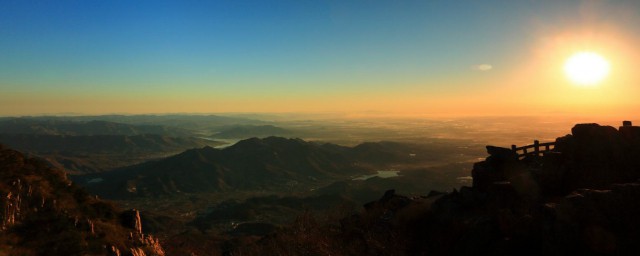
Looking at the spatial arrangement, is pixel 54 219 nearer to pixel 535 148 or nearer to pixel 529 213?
pixel 529 213

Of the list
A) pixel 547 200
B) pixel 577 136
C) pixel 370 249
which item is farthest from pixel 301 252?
pixel 577 136

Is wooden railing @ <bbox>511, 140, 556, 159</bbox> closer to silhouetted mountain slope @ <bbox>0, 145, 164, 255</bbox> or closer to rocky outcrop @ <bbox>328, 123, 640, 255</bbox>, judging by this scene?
rocky outcrop @ <bbox>328, 123, 640, 255</bbox>

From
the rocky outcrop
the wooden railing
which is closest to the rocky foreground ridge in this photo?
the rocky outcrop

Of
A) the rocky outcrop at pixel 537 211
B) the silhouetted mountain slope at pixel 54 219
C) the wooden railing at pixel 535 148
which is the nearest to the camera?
the rocky outcrop at pixel 537 211

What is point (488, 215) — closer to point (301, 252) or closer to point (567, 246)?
point (567, 246)

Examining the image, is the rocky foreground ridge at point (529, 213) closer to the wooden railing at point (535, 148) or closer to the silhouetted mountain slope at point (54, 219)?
the wooden railing at point (535, 148)

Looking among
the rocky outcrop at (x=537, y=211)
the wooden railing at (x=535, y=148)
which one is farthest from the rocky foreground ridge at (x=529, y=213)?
the wooden railing at (x=535, y=148)
